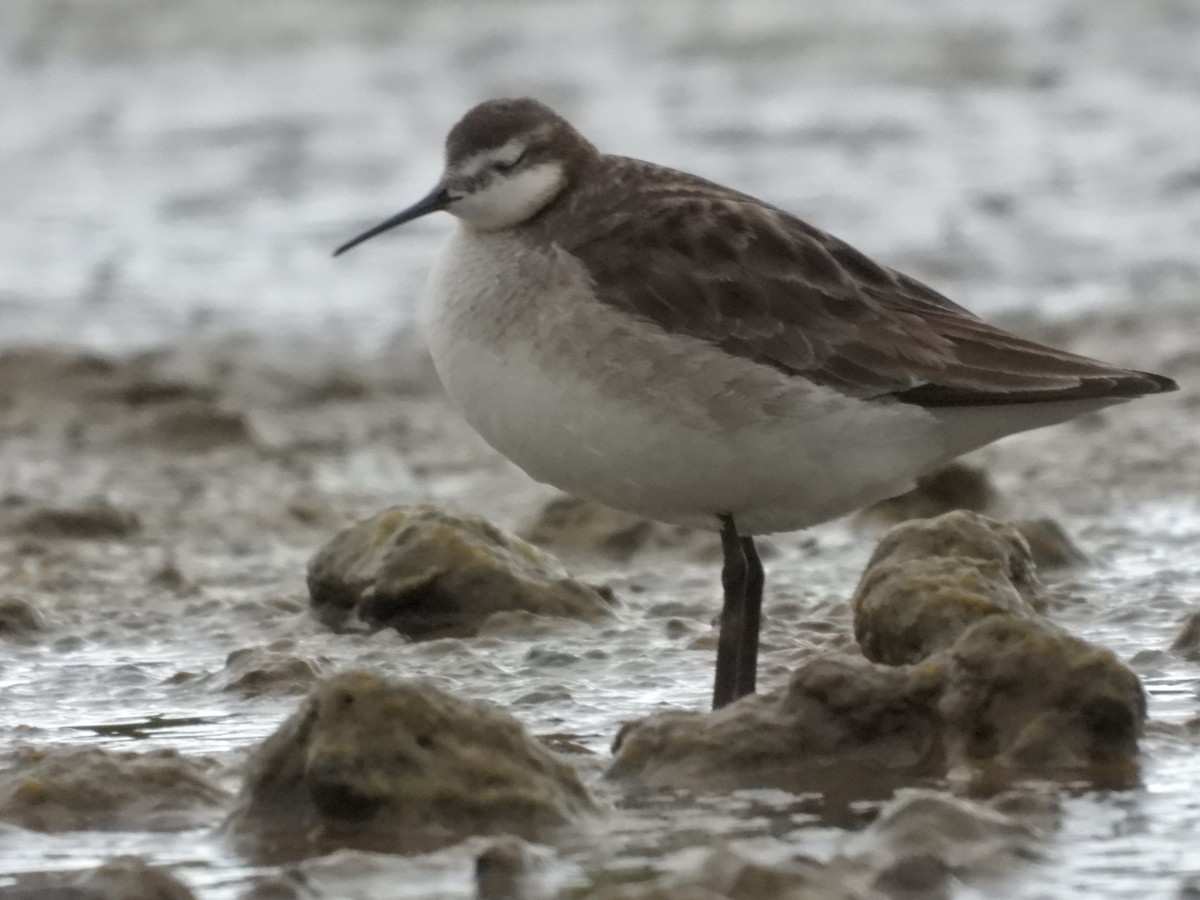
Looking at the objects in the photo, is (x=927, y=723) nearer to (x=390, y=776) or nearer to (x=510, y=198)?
(x=390, y=776)

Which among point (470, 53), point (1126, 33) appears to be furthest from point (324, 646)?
point (1126, 33)

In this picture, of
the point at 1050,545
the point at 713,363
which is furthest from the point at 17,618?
the point at 1050,545

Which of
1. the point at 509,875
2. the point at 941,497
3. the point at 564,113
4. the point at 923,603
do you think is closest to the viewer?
the point at 509,875

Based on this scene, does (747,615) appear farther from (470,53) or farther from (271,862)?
(470,53)

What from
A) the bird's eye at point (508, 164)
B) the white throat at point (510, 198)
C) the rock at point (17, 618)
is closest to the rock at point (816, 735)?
the white throat at point (510, 198)

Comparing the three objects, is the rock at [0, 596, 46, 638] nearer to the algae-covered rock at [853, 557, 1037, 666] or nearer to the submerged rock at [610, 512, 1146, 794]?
the submerged rock at [610, 512, 1146, 794]

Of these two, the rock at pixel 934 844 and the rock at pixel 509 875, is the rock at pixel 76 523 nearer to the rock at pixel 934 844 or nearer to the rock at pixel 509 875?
the rock at pixel 509 875
